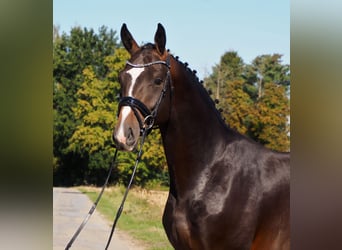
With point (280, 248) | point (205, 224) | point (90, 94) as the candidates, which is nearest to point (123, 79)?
point (205, 224)

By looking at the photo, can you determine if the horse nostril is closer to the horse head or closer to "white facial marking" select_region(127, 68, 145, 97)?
the horse head

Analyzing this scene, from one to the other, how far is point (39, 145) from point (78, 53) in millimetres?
45774

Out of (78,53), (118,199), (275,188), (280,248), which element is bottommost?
(118,199)

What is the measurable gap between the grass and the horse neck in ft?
19.4

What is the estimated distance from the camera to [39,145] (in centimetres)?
162

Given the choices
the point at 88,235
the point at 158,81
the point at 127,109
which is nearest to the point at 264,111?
the point at 88,235

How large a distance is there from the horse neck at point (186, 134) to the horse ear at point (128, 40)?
345mm

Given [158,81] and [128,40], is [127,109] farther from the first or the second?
[128,40]

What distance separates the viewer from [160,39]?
3959 millimetres

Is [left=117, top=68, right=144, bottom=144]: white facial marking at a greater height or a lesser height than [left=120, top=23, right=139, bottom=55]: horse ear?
lesser

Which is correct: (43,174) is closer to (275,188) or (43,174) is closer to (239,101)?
(275,188)

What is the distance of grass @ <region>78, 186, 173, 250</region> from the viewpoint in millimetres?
10620

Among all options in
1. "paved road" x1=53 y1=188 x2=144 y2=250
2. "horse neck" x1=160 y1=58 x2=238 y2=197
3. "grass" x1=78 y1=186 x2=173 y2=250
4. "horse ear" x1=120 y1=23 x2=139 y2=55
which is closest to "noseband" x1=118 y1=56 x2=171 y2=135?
"horse neck" x1=160 y1=58 x2=238 y2=197

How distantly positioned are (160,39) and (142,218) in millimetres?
10672
